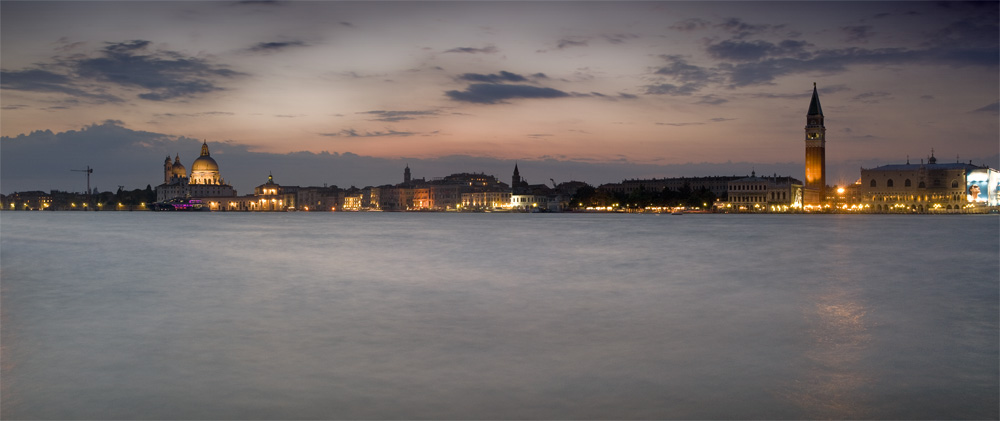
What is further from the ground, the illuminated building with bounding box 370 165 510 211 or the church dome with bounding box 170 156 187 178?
the church dome with bounding box 170 156 187 178

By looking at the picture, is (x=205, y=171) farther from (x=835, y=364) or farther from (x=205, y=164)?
(x=835, y=364)

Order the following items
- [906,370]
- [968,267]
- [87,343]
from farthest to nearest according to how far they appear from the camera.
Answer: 1. [968,267]
2. [87,343]
3. [906,370]

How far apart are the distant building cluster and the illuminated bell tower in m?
0.17

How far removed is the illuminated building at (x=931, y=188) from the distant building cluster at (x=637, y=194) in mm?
136

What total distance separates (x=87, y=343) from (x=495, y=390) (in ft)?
14.3

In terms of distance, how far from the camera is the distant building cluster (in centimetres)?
10494

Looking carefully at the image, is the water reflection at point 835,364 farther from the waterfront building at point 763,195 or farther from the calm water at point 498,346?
the waterfront building at point 763,195

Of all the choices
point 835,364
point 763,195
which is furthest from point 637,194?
point 835,364

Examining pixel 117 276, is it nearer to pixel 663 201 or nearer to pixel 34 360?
pixel 34 360

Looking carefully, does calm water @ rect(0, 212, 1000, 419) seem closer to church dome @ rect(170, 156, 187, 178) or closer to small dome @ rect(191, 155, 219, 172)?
small dome @ rect(191, 155, 219, 172)

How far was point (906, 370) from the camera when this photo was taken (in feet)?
19.3

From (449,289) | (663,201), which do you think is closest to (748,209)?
(663,201)

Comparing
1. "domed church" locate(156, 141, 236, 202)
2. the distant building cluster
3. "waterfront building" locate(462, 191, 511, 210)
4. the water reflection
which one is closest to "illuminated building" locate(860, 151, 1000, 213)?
the distant building cluster

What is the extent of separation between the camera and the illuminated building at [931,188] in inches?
4043
